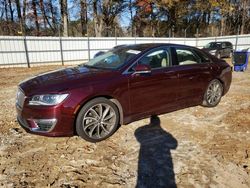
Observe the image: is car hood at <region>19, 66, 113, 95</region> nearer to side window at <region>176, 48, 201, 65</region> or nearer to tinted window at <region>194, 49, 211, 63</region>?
side window at <region>176, 48, 201, 65</region>

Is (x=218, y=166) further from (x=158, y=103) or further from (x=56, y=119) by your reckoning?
(x=56, y=119)

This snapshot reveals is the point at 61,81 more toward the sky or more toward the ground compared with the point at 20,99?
more toward the sky

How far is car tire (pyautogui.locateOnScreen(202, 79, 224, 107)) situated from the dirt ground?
2.00 feet

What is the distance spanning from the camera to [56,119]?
3.09m

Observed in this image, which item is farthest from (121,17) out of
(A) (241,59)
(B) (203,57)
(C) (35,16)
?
(B) (203,57)

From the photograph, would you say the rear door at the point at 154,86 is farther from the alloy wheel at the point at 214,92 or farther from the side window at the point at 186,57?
the alloy wheel at the point at 214,92

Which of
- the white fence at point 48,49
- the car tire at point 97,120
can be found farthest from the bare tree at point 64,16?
the car tire at point 97,120

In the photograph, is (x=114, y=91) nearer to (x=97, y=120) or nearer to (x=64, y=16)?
(x=97, y=120)

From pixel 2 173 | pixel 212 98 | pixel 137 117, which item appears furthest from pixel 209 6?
pixel 2 173

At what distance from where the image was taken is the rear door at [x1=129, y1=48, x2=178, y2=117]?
3727 mm

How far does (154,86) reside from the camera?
3914 millimetres

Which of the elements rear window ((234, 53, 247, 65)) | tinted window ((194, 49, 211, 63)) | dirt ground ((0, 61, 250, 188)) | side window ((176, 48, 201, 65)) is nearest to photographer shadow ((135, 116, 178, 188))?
dirt ground ((0, 61, 250, 188))

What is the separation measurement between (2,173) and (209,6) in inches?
1213

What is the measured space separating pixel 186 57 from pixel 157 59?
0.80m
